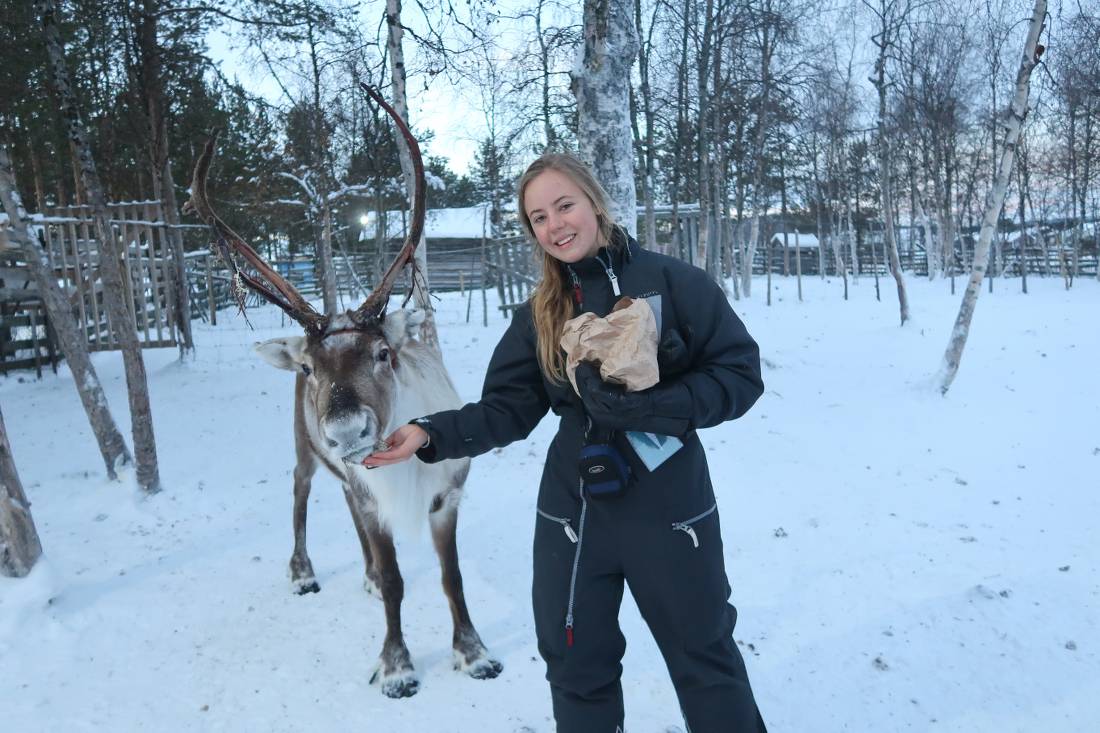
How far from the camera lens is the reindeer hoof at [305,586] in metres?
4.20

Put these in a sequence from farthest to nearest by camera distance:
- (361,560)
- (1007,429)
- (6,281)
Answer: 1. (6,281)
2. (1007,429)
3. (361,560)

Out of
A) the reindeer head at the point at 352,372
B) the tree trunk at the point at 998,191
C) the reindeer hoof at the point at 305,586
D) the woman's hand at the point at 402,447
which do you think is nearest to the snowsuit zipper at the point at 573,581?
the woman's hand at the point at 402,447

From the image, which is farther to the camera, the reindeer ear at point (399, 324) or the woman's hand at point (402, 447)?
the reindeer ear at point (399, 324)

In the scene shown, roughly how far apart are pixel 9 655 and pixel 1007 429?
298 inches

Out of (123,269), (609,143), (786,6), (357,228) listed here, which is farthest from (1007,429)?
(357,228)

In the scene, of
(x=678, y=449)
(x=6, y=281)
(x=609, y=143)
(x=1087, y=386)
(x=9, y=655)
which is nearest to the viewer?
(x=678, y=449)

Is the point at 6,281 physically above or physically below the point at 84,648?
above

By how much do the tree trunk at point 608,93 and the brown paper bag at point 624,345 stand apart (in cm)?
334

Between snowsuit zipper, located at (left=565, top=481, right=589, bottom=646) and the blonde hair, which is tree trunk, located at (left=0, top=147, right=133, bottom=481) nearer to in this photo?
the blonde hair

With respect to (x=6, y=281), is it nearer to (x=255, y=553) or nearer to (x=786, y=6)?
(x=255, y=553)

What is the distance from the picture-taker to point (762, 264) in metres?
38.7

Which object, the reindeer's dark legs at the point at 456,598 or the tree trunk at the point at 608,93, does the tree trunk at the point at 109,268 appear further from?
the tree trunk at the point at 608,93

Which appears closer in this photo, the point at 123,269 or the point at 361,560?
the point at 361,560

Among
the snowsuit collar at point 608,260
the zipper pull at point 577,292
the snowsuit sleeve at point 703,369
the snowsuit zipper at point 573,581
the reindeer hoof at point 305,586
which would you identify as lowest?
the reindeer hoof at point 305,586
